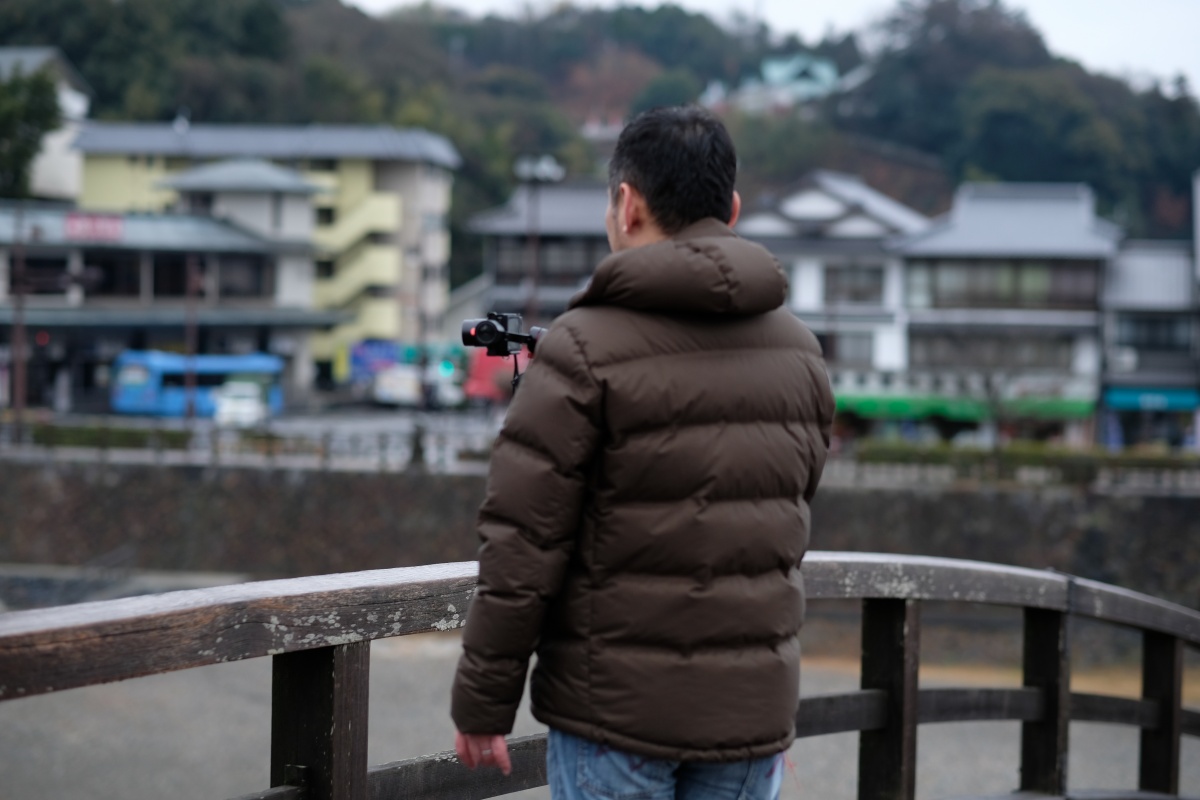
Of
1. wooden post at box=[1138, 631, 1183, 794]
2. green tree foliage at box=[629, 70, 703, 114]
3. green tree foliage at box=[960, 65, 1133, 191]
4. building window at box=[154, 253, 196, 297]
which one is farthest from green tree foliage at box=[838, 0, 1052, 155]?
wooden post at box=[1138, 631, 1183, 794]

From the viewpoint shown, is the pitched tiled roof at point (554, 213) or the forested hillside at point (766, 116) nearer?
the pitched tiled roof at point (554, 213)

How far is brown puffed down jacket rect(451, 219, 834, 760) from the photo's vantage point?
138cm

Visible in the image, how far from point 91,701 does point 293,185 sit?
18.6 metres

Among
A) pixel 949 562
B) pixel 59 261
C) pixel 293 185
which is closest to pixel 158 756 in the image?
pixel 949 562

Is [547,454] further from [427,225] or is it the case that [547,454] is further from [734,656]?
[427,225]

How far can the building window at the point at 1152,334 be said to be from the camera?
24938 millimetres

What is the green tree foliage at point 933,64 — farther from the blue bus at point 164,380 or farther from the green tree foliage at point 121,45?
the blue bus at point 164,380

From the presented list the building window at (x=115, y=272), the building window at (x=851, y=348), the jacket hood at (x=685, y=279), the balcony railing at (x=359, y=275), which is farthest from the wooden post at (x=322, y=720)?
the balcony railing at (x=359, y=275)

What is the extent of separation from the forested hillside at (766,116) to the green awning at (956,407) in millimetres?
14558

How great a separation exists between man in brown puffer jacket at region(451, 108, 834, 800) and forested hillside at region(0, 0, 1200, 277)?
118ft

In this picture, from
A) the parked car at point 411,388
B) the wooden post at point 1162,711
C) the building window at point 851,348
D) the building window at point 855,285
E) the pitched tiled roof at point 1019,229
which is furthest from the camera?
the parked car at point 411,388

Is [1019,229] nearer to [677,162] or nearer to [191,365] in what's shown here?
[191,365]

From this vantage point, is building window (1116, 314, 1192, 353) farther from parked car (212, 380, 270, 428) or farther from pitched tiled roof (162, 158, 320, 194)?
pitched tiled roof (162, 158, 320, 194)

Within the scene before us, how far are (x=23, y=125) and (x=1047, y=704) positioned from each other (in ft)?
97.7
